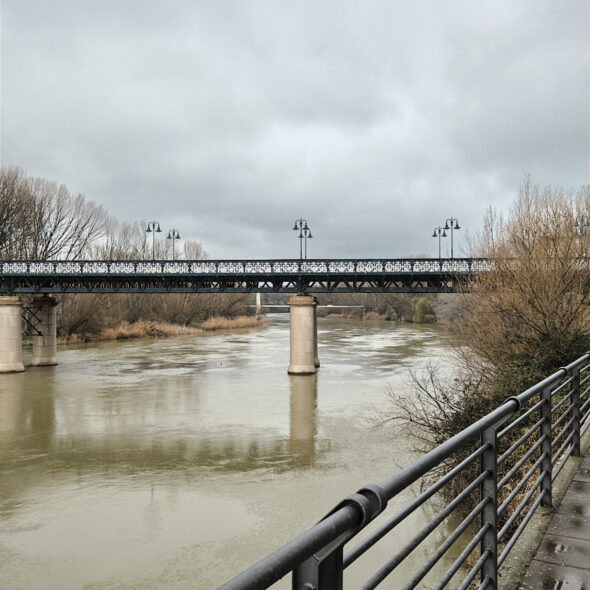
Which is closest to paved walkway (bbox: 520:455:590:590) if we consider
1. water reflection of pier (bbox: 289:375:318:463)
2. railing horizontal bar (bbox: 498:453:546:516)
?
railing horizontal bar (bbox: 498:453:546:516)

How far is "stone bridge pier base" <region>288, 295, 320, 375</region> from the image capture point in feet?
113

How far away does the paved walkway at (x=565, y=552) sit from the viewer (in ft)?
12.9

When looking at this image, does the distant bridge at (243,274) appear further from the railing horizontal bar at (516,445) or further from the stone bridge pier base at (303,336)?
the railing horizontal bar at (516,445)

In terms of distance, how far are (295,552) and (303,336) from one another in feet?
110

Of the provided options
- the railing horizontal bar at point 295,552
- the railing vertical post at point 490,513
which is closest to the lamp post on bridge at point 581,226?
the railing vertical post at point 490,513

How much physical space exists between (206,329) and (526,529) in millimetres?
73695

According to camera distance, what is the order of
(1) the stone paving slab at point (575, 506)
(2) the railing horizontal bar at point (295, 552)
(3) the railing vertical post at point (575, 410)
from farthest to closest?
1. (3) the railing vertical post at point (575, 410)
2. (1) the stone paving slab at point (575, 506)
3. (2) the railing horizontal bar at point (295, 552)

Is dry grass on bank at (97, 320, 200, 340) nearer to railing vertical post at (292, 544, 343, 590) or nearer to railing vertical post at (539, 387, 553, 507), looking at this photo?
railing vertical post at (539, 387, 553, 507)

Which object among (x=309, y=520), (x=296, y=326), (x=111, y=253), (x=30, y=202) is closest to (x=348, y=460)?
(x=309, y=520)

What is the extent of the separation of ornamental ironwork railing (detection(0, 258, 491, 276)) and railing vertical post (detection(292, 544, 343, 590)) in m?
32.8

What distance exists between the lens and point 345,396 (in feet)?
86.5

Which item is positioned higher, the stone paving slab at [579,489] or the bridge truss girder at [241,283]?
the bridge truss girder at [241,283]

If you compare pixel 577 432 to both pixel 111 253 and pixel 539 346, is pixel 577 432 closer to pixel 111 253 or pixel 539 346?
pixel 539 346

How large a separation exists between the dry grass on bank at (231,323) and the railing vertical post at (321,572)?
76197 millimetres
